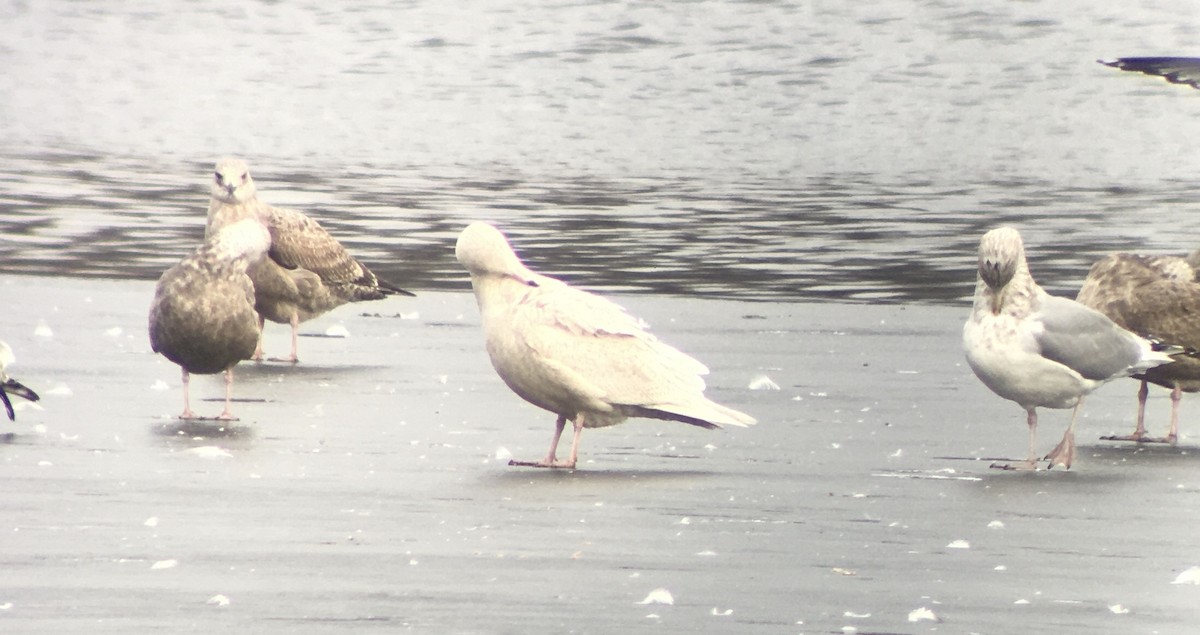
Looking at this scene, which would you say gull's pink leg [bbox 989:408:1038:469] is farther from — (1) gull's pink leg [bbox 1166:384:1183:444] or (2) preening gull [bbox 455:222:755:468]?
(2) preening gull [bbox 455:222:755:468]

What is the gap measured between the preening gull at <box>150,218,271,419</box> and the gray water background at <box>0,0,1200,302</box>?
5.97 m

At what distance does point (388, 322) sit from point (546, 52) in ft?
103

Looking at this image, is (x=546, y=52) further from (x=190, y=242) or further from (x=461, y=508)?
(x=461, y=508)

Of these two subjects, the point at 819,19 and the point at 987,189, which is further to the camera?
the point at 819,19

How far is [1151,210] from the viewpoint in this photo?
79.3ft

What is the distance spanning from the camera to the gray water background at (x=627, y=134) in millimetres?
20328

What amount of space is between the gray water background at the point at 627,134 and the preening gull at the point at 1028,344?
6573mm

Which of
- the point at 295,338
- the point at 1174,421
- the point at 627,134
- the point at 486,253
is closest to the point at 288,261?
the point at 295,338

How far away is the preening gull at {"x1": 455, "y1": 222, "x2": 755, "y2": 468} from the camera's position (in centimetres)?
993

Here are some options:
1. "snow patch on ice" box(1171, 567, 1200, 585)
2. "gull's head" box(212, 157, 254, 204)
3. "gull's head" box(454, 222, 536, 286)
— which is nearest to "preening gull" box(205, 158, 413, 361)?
"gull's head" box(212, 157, 254, 204)

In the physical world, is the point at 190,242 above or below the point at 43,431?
below

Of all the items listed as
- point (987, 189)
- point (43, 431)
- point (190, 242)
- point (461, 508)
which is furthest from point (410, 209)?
point (461, 508)

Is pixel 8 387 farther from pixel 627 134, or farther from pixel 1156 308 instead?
pixel 627 134

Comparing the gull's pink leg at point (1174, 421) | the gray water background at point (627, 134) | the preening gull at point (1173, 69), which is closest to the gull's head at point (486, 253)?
the gull's pink leg at point (1174, 421)
